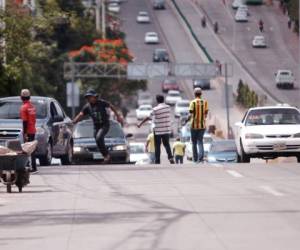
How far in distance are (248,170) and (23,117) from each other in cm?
482

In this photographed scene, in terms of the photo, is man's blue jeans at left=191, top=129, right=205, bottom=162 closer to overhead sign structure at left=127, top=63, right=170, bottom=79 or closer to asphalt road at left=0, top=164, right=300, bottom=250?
asphalt road at left=0, top=164, right=300, bottom=250

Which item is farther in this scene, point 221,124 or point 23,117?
point 221,124

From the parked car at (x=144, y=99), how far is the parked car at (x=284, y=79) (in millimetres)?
11315

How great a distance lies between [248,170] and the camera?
25406 millimetres

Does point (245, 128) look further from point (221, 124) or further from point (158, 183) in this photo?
point (221, 124)

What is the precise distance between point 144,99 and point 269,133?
77.6 m

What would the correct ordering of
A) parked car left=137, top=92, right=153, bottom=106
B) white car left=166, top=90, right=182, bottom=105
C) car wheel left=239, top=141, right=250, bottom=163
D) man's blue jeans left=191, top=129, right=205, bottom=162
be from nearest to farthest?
man's blue jeans left=191, top=129, right=205, bottom=162, car wheel left=239, top=141, right=250, bottom=163, parked car left=137, top=92, right=153, bottom=106, white car left=166, top=90, right=182, bottom=105

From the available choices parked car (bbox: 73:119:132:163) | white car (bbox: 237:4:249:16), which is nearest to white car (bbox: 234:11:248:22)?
white car (bbox: 237:4:249:16)

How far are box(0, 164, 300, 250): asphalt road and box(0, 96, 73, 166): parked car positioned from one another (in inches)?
85.0

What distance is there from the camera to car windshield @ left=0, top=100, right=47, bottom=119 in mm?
28344

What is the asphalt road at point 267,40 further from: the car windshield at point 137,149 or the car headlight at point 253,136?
the car headlight at point 253,136

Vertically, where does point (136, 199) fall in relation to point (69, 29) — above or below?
below

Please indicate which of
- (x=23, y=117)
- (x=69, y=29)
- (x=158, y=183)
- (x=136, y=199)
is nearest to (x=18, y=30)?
(x=23, y=117)

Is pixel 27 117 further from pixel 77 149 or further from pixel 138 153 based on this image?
pixel 138 153
